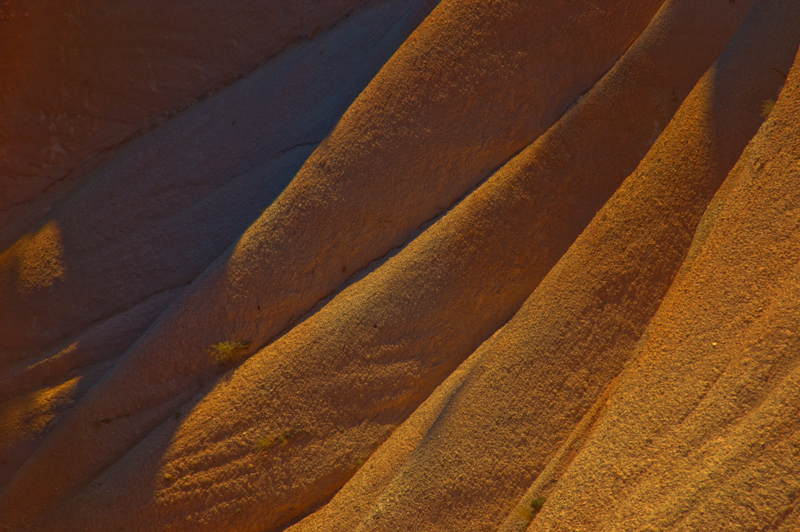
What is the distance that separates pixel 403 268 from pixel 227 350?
1555 mm

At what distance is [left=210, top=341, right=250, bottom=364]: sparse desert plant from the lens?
13.5 feet

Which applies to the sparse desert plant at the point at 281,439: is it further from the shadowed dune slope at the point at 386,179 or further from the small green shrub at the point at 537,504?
the small green shrub at the point at 537,504

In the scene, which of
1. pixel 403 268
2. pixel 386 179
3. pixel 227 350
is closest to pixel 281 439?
pixel 227 350

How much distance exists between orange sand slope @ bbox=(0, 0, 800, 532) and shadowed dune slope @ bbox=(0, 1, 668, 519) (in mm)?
Result: 23

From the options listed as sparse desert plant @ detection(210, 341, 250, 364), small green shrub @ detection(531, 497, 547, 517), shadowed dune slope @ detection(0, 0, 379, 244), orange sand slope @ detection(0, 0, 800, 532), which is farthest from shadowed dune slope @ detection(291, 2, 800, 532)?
shadowed dune slope @ detection(0, 0, 379, 244)

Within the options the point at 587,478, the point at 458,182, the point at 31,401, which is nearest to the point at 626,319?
the point at 587,478

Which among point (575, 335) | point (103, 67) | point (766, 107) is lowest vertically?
point (575, 335)

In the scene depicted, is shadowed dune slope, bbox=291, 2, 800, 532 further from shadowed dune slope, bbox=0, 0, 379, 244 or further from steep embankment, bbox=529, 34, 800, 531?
shadowed dune slope, bbox=0, 0, 379, 244

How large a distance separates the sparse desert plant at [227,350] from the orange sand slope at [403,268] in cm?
3

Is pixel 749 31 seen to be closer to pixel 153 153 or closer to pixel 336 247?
pixel 336 247

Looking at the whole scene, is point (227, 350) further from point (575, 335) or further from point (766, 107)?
point (766, 107)

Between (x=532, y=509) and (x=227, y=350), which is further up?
(x=227, y=350)

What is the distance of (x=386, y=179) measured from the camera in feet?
13.8

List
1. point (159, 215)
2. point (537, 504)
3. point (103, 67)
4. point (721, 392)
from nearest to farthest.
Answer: point (721, 392) → point (537, 504) → point (159, 215) → point (103, 67)
